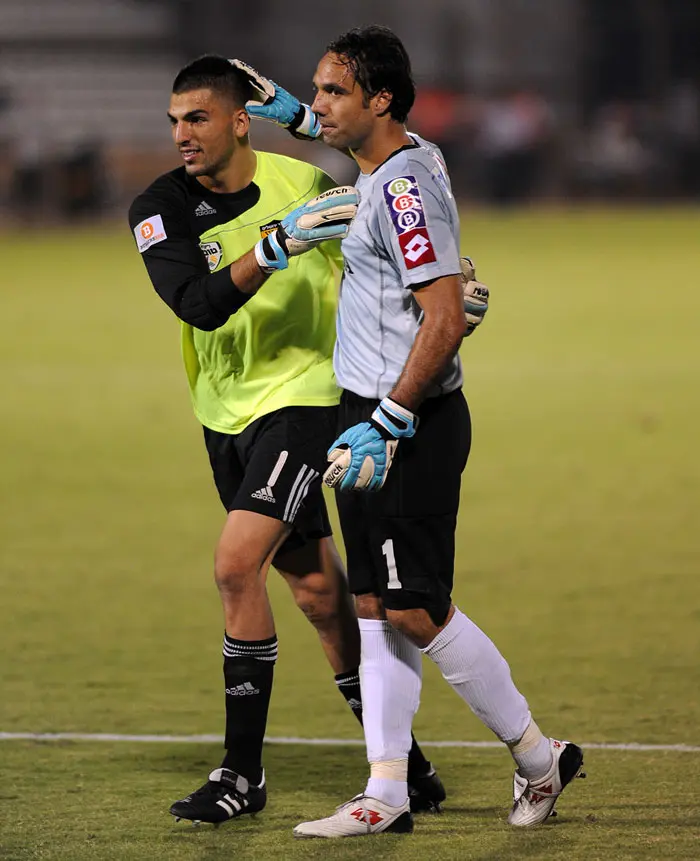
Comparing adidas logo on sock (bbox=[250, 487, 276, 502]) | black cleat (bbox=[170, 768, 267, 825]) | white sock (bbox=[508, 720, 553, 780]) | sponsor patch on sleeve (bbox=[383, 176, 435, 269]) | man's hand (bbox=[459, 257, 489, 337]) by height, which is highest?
sponsor patch on sleeve (bbox=[383, 176, 435, 269])

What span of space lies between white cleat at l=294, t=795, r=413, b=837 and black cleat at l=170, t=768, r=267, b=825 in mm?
245

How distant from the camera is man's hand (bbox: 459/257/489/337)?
4.57 m

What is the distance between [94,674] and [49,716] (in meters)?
0.54

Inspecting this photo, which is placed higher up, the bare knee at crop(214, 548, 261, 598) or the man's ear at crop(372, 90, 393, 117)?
the man's ear at crop(372, 90, 393, 117)

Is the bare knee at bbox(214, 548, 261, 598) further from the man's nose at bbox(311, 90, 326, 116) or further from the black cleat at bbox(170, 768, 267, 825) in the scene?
the man's nose at bbox(311, 90, 326, 116)

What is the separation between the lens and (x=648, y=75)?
4006 centimetres

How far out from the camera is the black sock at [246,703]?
4773mm

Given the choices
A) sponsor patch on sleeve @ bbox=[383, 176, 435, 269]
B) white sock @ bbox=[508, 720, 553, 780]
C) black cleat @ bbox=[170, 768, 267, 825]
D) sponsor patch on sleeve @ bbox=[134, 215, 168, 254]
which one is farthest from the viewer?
sponsor patch on sleeve @ bbox=[134, 215, 168, 254]

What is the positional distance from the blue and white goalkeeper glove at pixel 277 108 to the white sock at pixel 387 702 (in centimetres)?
158

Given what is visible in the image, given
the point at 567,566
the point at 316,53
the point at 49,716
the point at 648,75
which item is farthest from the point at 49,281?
the point at 648,75

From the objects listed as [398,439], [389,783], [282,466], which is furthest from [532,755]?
[282,466]

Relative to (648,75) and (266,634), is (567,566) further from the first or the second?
(648,75)

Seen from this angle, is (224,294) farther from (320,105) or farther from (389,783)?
(389,783)

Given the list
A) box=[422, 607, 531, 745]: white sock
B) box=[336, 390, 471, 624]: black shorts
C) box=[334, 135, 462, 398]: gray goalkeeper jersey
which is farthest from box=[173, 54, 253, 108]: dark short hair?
box=[422, 607, 531, 745]: white sock
